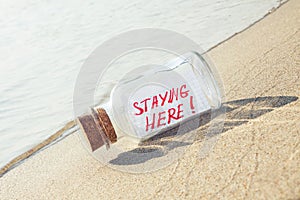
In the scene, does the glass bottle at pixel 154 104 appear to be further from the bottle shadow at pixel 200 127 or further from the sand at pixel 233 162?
the sand at pixel 233 162

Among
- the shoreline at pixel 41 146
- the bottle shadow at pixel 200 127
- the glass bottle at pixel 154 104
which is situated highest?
the glass bottle at pixel 154 104

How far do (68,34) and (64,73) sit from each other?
1247 mm

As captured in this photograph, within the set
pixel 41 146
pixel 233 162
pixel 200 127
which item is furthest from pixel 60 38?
pixel 233 162

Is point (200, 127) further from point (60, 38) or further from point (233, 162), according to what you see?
point (60, 38)

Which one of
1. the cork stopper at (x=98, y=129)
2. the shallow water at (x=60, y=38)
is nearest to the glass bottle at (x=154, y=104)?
the cork stopper at (x=98, y=129)

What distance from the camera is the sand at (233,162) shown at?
1.14m

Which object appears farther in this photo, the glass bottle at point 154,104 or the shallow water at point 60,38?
the shallow water at point 60,38

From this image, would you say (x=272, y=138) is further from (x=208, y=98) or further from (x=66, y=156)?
(x=66, y=156)

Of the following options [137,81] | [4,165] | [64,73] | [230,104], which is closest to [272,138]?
[230,104]

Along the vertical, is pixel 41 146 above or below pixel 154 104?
below

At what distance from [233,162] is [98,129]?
1.63ft

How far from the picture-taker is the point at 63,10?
5.49 meters

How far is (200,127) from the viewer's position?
5.20 feet

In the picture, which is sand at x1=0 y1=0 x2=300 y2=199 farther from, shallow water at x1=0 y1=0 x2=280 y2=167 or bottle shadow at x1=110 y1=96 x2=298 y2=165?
shallow water at x1=0 y1=0 x2=280 y2=167
